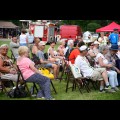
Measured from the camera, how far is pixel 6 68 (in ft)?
24.9

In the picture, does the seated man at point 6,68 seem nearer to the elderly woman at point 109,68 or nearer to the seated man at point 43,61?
the seated man at point 43,61

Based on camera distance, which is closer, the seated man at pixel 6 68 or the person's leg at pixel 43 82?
the person's leg at pixel 43 82

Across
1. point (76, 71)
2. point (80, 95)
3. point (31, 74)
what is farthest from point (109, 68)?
point (31, 74)

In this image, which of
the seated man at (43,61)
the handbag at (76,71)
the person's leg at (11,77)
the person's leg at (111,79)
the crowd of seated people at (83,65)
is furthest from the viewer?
the seated man at (43,61)

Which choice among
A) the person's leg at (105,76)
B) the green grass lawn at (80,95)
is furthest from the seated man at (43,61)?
the person's leg at (105,76)

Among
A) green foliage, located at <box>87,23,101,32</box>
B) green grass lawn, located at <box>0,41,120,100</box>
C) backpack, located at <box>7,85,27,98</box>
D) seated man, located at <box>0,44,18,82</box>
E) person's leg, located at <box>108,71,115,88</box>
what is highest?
green foliage, located at <box>87,23,101,32</box>

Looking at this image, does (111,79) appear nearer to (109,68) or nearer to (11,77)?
(109,68)

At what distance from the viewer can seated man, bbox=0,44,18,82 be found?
24.2 ft

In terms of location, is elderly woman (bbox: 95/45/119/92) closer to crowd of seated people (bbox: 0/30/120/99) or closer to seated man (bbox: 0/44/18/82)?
crowd of seated people (bbox: 0/30/120/99)

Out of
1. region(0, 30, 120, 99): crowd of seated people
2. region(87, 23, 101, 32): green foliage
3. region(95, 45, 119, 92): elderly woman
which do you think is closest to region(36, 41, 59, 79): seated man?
region(0, 30, 120, 99): crowd of seated people

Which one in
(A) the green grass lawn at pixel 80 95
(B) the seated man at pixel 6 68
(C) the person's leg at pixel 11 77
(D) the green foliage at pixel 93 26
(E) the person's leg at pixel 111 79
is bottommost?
(A) the green grass lawn at pixel 80 95

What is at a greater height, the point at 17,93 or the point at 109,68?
the point at 109,68

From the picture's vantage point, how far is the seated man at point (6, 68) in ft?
24.2
